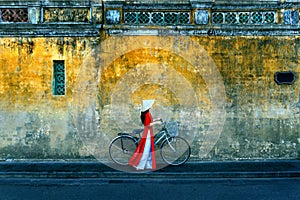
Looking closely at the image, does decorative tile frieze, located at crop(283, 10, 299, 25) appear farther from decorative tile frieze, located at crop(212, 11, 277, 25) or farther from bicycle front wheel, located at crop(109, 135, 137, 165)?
bicycle front wheel, located at crop(109, 135, 137, 165)

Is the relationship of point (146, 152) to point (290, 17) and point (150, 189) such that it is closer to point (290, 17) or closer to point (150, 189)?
point (150, 189)

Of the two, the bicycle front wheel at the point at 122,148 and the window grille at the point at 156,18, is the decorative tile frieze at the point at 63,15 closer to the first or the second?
the window grille at the point at 156,18

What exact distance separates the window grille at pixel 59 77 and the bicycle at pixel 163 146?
89.4 inches

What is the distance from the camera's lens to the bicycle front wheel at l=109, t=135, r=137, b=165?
948 cm

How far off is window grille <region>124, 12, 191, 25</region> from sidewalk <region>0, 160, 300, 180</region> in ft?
14.2

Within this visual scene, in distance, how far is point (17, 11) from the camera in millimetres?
10008

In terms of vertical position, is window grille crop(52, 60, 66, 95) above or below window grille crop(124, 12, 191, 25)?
below

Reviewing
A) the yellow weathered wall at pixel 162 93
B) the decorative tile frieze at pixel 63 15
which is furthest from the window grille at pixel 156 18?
the decorative tile frieze at pixel 63 15

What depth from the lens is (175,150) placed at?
31.4 feet

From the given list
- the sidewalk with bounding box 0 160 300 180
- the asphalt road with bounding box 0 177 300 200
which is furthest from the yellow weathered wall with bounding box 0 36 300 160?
the asphalt road with bounding box 0 177 300 200

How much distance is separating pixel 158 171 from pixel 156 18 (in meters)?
4.57

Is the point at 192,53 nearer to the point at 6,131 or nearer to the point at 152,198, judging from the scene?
the point at 152,198

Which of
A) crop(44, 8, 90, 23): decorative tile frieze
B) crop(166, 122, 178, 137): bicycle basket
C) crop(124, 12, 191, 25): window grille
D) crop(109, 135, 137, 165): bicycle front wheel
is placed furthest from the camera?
crop(124, 12, 191, 25): window grille

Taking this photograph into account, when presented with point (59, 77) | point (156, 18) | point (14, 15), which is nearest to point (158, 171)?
point (59, 77)
